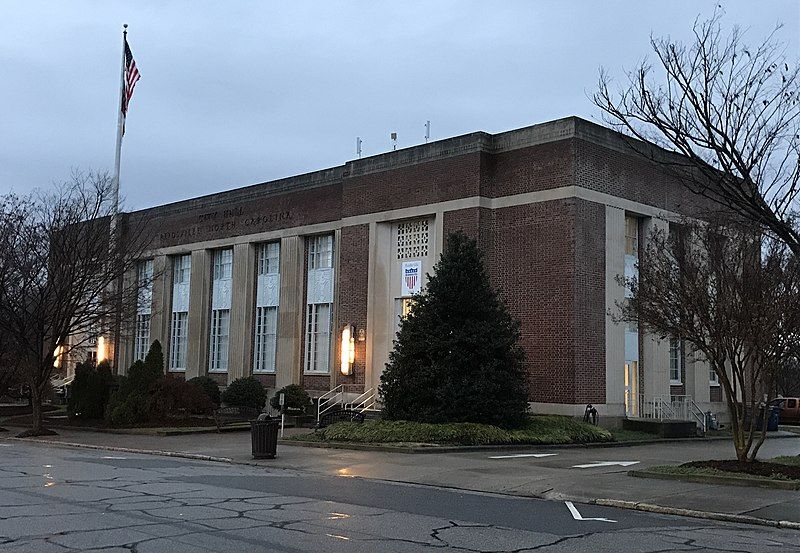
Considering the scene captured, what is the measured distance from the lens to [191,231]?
144 ft

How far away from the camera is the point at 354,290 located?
34.8 m

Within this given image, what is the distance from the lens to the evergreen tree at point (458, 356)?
78.4 ft

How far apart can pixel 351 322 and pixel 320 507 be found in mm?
22457

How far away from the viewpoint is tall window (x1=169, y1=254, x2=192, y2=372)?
44.0 m

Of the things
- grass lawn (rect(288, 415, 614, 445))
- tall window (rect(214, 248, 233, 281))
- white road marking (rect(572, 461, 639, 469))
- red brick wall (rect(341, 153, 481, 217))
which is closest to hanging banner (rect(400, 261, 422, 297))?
red brick wall (rect(341, 153, 481, 217))

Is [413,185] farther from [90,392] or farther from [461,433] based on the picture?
[90,392]

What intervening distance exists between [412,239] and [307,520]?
2312cm

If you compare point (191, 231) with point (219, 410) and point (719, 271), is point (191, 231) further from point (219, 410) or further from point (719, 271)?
point (719, 271)

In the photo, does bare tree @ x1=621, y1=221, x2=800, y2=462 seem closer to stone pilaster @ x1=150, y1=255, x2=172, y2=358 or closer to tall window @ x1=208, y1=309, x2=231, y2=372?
tall window @ x1=208, y1=309, x2=231, y2=372

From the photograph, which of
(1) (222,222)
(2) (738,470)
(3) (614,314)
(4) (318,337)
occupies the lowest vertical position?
(2) (738,470)

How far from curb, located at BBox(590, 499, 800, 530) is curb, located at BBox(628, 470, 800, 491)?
9.28ft

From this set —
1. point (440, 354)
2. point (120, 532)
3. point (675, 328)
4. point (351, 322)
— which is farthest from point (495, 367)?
point (120, 532)

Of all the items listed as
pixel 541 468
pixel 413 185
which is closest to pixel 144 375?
pixel 413 185

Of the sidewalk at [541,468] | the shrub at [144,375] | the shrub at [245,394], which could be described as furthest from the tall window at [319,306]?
the sidewalk at [541,468]
